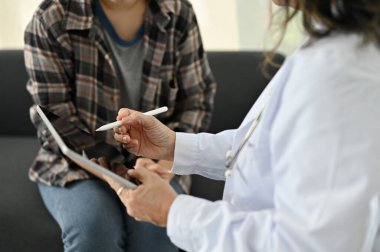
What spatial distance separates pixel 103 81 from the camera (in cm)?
156

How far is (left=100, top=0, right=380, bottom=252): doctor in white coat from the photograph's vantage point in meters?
0.72

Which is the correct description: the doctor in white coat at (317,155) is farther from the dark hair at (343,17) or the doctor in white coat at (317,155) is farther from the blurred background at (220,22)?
the blurred background at (220,22)

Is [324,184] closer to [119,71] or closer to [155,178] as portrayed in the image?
[155,178]

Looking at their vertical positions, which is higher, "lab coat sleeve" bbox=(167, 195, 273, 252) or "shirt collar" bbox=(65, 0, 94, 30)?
"shirt collar" bbox=(65, 0, 94, 30)

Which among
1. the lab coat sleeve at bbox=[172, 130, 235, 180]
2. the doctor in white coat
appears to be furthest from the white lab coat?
the lab coat sleeve at bbox=[172, 130, 235, 180]

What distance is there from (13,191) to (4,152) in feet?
1.11

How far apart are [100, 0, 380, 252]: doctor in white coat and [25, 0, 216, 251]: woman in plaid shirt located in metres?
0.60

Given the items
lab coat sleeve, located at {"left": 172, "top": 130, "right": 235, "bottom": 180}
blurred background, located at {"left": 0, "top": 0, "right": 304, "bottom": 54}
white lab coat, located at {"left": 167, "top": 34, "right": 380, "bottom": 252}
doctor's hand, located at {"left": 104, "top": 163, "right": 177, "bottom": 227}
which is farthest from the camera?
blurred background, located at {"left": 0, "top": 0, "right": 304, "bottom": 54}

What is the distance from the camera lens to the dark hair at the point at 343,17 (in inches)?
29.1

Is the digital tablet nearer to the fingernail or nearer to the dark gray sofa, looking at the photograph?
the fingernail

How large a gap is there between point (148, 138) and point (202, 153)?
0.14 metres

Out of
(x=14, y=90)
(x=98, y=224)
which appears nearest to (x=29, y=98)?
(x=14, y=90)

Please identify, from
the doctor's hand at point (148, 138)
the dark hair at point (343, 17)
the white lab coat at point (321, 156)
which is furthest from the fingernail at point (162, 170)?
the dark hair at point (343, 17)

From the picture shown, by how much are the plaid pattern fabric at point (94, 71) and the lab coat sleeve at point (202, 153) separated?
374mm
